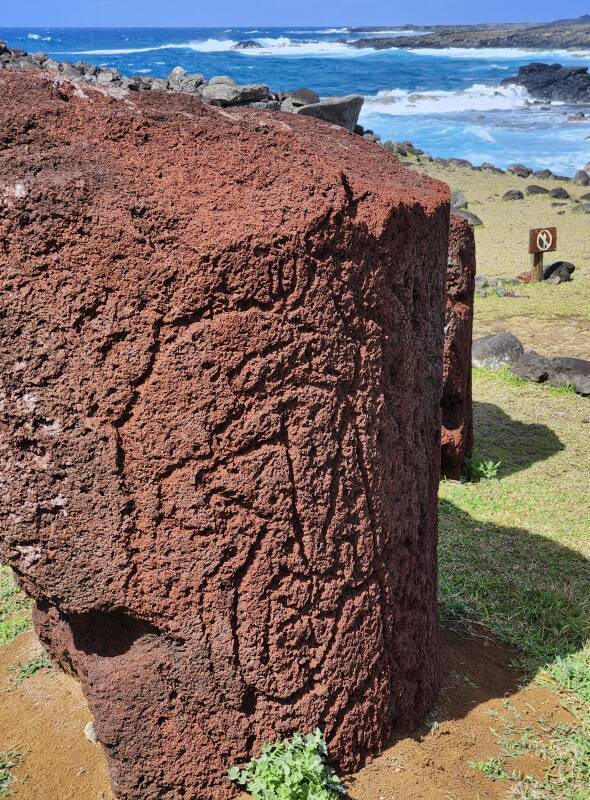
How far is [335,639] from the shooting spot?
87.5 inches

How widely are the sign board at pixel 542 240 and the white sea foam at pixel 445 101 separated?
30652 mm

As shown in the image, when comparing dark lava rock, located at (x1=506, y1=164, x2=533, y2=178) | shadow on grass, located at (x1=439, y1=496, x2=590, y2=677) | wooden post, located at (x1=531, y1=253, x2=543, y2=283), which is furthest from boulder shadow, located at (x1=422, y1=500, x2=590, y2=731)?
dark lava rock, located at (x1=506, y1=164, x2=533, y2=178)

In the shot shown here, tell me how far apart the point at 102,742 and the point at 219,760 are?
309 millimetres

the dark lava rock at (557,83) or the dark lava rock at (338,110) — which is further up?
the dark lava rock at (557,83)

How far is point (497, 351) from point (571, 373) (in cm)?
70

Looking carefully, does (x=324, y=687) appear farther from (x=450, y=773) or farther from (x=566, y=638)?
(x=566, y=638)

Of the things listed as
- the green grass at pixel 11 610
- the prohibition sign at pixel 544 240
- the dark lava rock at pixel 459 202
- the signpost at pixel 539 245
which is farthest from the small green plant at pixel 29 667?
the dark lava rock at pixel 459 202

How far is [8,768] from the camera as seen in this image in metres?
2.41

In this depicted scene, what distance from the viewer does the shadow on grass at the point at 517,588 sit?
3145 millimetres

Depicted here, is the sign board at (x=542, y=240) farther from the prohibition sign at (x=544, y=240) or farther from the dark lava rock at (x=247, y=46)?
the dark lava rock at (x=247, y=46)

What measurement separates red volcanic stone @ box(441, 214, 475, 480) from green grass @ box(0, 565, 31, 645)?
8.05 feet

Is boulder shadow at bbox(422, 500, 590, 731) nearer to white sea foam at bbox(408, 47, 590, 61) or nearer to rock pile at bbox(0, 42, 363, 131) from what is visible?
rock pile at bbox(0, 42, 363, 131)

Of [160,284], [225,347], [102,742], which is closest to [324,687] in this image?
[102,742]

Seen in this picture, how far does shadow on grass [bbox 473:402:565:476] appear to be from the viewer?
17.4 ft
